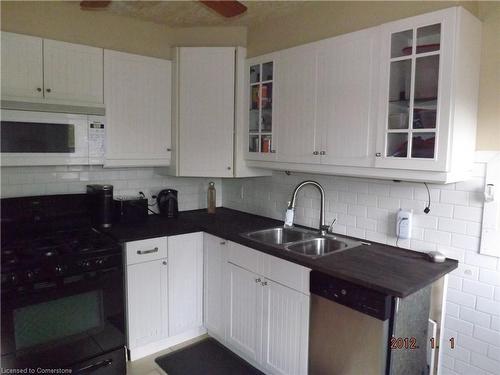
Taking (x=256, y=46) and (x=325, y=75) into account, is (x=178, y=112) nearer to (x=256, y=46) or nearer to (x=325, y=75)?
(x=256, y=46)

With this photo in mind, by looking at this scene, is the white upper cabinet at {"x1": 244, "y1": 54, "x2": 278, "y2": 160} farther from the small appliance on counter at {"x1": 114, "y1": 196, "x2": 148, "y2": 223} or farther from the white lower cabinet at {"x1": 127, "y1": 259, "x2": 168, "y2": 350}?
the white lower cabinet at {"x1": 127, "y1": 259, "x2": 168, "y2": 350}

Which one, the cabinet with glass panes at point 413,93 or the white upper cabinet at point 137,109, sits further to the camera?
the white upper cabinet at point 137,109

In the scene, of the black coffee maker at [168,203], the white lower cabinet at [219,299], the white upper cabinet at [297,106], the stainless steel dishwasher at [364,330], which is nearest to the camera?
the stainless steel dishwasher at [364,330]

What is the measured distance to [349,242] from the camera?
7.76 ft

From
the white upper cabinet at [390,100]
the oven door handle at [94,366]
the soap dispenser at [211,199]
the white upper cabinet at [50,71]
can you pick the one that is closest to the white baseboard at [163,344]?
the oven door handle at [94,366]

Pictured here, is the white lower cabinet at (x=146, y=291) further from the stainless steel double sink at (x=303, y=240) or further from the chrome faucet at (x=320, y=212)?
the chrome faucet at (x=320, y=212)

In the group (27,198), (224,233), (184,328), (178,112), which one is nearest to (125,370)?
(184,328)

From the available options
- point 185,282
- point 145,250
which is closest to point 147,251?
point 145,250

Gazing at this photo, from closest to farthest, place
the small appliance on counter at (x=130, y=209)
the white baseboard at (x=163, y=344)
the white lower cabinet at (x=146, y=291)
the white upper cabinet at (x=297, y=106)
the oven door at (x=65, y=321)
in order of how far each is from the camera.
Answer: the oven door at (x=65, y=321) < the white upper cabinet at (x=297, y=106) < the white lower cabinet at (x=146, y=291) < the white baseboard at (x=163, y=344) < the small appliance on counter at (x=130, y=209)

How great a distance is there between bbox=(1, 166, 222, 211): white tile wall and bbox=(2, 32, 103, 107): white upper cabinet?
0.53m

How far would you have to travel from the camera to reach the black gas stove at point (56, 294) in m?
1.99

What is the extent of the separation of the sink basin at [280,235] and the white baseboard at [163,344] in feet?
3.02

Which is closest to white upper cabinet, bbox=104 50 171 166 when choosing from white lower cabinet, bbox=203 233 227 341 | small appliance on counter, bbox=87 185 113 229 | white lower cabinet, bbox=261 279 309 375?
small appliance on counter, bbox=87 185 113 229

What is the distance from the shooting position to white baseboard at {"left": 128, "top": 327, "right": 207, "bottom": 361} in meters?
2.59
